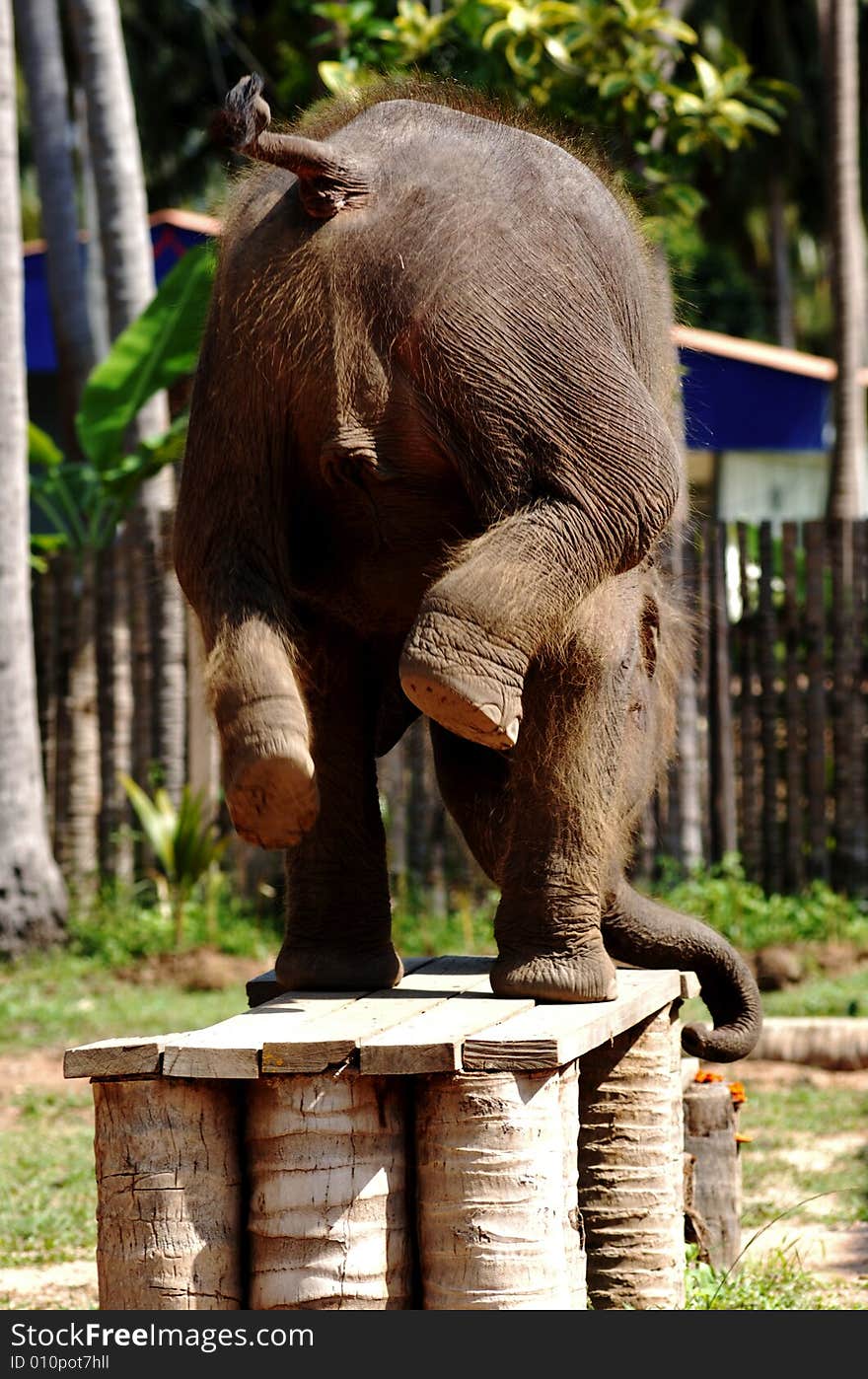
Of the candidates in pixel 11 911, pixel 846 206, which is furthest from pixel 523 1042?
pixel 846 206

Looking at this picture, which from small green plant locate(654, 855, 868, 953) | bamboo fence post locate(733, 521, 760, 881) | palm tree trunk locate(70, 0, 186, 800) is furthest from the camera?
palm tree trunk locate(70, 0, 186, 800)

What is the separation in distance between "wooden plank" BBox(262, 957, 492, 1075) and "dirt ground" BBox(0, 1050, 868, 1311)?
2.84 ft

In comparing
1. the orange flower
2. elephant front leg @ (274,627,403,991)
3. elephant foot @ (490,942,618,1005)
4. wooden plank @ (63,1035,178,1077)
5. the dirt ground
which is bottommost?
the dirt ground

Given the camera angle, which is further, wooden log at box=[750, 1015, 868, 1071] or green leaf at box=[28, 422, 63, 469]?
green leaf at box=[28, 422, 63, 469]

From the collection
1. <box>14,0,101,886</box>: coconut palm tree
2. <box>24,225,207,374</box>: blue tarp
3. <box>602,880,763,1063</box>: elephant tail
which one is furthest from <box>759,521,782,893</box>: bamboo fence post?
<box>24,225,207,374</box>: blue tarp

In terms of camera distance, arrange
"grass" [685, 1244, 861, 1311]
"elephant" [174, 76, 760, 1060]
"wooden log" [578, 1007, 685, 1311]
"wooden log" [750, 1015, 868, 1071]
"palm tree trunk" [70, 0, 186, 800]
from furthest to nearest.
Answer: "palm tree trunk" [70, 0, 186, 800]
"wooden log" [750, 1015, 868, 1071]
"grass" [685, 1244, 861, 1311]
"wooden log" [578, 1007, 685, 1311]
"elephant" [174, 76, 760, 1060]

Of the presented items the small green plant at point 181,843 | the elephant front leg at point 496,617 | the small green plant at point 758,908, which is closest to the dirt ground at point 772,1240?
the small green plant at point 758,908

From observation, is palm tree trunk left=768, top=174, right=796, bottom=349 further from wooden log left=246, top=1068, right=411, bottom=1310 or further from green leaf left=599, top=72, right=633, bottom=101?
wooden log left=246, top=1068, right=411, bottom=1310

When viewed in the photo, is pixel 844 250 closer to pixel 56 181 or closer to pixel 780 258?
pixel 56 181

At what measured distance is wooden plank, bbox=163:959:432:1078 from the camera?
2604 mm

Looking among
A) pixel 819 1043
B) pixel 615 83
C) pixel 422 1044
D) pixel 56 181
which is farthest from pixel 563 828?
pixel 56 181

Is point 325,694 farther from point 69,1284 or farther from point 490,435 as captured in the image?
point 69,1284

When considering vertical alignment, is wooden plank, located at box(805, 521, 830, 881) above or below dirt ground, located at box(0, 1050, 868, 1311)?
above

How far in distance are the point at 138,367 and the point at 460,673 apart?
21.5 feet
